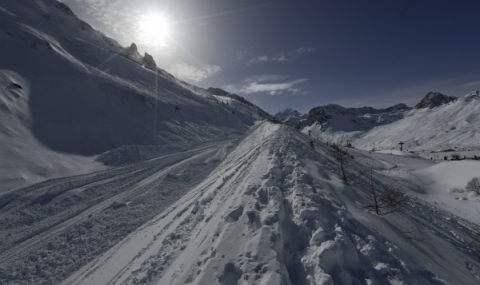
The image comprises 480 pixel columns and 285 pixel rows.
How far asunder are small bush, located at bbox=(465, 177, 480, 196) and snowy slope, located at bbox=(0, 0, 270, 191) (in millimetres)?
25147

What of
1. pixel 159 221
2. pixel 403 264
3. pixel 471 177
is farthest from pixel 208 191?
pixel 471 177

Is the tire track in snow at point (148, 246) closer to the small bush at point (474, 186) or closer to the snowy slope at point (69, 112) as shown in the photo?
the snowy slope at point (69, 112)

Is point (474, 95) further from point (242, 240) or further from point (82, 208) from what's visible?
point (82, 208)

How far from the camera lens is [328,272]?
15.2 feet

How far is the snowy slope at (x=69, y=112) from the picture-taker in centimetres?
1723

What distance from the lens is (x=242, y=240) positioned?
568 centimetres

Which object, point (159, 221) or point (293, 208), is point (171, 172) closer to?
point (159, 221)

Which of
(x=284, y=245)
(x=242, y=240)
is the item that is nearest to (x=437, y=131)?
(x=284, y=245)

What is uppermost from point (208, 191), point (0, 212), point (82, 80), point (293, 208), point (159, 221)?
point (82, 80)

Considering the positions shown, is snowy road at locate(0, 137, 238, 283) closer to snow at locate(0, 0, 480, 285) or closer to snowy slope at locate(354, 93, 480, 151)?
snow at locate(0, 0, 480, 285)

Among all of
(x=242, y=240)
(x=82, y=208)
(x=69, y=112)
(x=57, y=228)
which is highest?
(x=69, y=112)

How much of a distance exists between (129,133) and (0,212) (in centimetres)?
1525

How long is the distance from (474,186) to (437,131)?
153890mm

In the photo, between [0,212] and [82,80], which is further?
[82,80]
